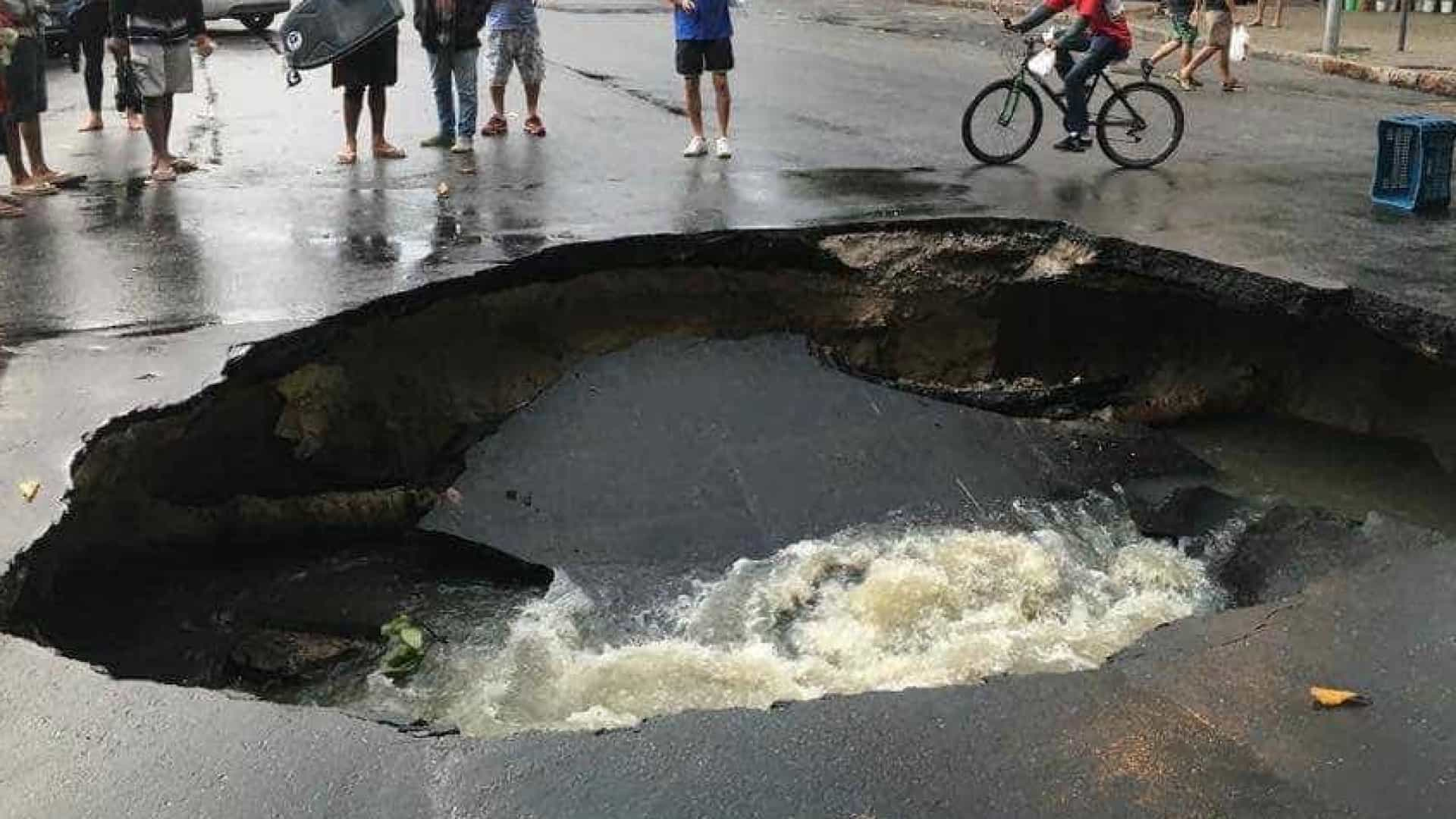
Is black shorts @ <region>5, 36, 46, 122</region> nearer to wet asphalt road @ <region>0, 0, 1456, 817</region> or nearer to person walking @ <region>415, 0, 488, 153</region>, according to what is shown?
wet asphalt road @ <region>0, 0, 1456, 817</region>

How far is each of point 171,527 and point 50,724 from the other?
2.40 meters

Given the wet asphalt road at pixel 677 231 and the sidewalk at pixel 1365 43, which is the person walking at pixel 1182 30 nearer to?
the wet asphalt road at pixel 677 231

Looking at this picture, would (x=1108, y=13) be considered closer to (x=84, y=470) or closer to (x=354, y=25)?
(x=354, y=25)

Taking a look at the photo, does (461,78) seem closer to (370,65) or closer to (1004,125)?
(370,65)

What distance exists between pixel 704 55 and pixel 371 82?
267 cm

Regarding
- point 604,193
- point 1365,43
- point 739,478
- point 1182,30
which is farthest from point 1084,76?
point 1365,43

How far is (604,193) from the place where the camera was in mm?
8930

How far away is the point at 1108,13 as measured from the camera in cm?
968

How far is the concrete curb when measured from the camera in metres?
14.5

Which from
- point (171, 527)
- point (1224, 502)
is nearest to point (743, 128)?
point (1224, 502)

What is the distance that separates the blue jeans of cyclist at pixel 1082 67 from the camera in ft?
31.9

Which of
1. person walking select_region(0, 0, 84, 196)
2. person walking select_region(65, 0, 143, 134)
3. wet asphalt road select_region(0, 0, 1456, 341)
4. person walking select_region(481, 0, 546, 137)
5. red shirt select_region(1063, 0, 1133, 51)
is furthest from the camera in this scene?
person walking select_region(65, 0, 143, 134)

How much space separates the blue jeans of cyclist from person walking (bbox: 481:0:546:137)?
4.45 metres

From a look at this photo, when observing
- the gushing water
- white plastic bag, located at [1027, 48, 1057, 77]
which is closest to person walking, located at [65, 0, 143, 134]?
white plastic bag, located at [1027, 48, 1057, 77]
